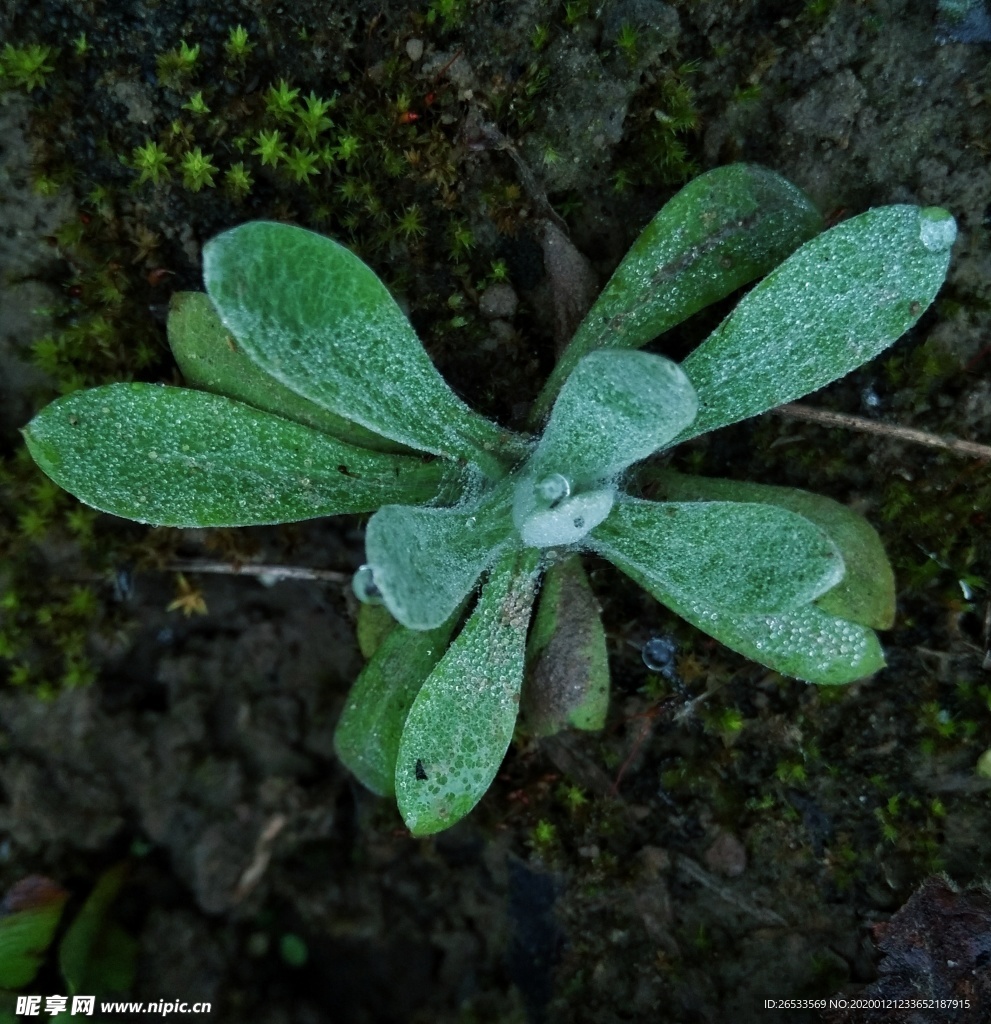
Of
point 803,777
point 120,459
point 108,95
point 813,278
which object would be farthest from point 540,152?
point 803,777

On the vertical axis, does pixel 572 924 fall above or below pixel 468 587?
below

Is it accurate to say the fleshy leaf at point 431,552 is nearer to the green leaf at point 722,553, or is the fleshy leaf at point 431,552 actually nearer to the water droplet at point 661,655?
the green leaf at point 722,553

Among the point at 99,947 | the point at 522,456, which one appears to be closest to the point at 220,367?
the point at 522,456

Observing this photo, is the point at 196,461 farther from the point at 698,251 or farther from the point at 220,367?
the point at 698,251

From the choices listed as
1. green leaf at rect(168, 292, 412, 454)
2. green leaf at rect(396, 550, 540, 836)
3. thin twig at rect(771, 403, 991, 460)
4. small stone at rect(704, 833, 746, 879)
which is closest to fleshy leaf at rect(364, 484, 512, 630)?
green leaf at rect(396, 550, 540, 836)

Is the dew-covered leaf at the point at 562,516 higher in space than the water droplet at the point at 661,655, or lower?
higher

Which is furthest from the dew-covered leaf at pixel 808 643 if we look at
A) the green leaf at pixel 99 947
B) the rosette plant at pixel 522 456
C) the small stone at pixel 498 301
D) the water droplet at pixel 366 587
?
the green leaf at pixel 99 947

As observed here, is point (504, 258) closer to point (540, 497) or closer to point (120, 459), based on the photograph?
point (540, 497)
